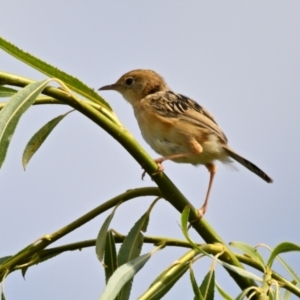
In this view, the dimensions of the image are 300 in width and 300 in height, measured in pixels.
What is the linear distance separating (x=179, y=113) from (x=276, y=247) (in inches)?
141

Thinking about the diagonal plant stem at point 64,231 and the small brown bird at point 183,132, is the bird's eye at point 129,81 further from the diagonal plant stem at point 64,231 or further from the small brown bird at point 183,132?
the diagonal plant stem at point 64,231

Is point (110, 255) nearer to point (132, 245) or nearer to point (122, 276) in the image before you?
point (132, 245)

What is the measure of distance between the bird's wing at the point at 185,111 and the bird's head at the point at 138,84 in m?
0.65

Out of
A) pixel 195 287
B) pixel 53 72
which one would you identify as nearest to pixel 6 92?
pixel 53 72

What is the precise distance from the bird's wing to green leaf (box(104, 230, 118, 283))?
343 centimetres

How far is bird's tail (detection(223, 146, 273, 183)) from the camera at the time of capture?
5.99 meters

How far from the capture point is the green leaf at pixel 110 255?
2869mm

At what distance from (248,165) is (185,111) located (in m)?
0.77

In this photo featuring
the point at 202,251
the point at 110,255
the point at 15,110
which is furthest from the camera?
the point at 110,255

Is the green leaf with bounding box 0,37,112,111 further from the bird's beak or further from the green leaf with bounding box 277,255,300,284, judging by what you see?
the bird's beak

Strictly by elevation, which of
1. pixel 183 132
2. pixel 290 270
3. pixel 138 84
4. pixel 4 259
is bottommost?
pixel 290 270

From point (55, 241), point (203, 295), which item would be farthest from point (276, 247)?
point (55, 241)

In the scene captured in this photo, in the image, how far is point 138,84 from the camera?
7680mm

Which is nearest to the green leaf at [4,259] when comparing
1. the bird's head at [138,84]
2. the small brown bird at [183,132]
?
the small brown bird at [183,132]
